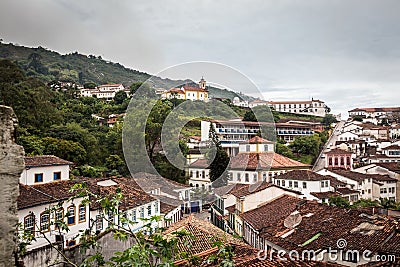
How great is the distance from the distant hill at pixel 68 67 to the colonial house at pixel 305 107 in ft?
101

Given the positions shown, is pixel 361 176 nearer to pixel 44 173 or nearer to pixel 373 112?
pixel 44 173

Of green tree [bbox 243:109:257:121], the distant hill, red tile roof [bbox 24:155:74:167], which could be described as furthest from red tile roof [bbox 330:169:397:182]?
the distant hill

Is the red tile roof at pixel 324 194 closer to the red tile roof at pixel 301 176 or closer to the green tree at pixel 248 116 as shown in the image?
the red tile roof at pixel 301 176

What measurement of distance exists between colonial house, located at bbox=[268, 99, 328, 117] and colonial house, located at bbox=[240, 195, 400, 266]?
6594cm

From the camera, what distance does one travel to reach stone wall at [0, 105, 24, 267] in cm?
254

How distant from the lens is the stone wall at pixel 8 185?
8.34ft

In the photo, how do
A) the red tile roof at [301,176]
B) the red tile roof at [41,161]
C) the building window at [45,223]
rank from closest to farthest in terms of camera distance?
the building window at [45,223] < the red tile roof at [41,161] < the red tile roof at [301,176]

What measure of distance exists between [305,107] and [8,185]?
8381 centimetres

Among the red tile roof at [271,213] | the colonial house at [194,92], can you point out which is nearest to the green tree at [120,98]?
the red tile roof at [271,213]

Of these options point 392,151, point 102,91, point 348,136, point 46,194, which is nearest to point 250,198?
point 46,194

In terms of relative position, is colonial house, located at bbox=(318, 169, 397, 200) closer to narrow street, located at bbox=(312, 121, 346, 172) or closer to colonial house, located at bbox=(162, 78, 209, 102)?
narrow street, located at bbox=(312, 121, 346, 172)

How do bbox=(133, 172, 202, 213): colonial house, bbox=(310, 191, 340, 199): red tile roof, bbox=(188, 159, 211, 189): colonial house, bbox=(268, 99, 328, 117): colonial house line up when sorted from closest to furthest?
bbox=(188, 159, 211, 189): colonial house < bbox=(133, 172, 202, 213): colonial house < bbox=(310, 191, 340, 199): red tile roof < bbox=(268, 99, 328, 117): colonial house

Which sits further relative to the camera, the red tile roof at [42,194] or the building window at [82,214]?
the building window at [82,214]

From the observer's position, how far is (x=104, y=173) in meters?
28.5
